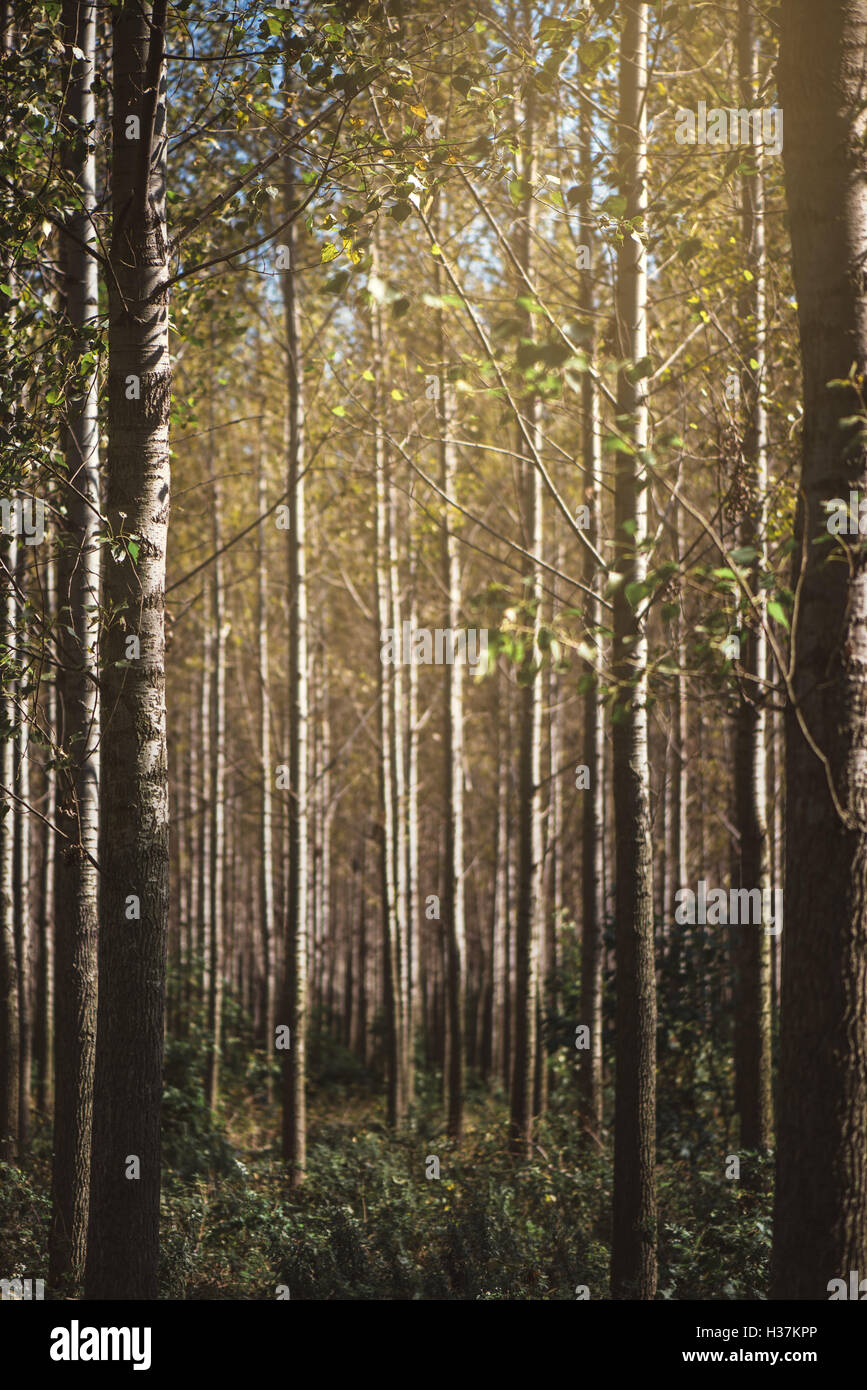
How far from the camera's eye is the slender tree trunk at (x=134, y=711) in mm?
4332

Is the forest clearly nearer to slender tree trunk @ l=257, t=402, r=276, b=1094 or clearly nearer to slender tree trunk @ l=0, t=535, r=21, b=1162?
slender tree trunk @ l=0, t=535, r=21, b=1162

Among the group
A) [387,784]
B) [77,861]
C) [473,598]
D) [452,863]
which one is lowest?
[452,863]

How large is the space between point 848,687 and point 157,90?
12.5 ft

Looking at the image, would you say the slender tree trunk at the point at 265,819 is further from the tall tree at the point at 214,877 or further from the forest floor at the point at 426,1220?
the forest floor at the point at 426,1220

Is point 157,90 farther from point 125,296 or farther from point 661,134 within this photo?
point 661,134

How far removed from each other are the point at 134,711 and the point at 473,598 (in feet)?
6.55

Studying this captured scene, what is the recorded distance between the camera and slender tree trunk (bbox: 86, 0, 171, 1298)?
171 inches

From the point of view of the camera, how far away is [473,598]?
315 cm

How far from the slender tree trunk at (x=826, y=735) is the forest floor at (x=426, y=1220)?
3.00m

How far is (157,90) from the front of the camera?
15.3 ft

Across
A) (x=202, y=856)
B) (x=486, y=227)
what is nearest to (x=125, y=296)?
(x=486, y=227)

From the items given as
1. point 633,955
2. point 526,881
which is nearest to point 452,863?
point 526,881

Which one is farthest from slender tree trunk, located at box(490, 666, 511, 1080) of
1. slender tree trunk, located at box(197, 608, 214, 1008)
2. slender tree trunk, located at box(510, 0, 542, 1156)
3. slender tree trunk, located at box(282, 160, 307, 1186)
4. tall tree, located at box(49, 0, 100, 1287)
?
tall tree, located at box(49, 0, 100, 1287)

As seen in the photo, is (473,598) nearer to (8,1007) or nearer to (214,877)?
(8,1007)
